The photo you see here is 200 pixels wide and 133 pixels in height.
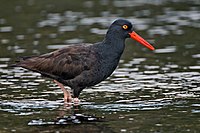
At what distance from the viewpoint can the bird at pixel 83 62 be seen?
14259 mm

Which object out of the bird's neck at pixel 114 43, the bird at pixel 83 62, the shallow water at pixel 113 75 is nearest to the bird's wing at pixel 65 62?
the bird at pixel 83 62

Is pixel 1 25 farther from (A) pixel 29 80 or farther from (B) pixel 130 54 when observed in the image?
(A) pixel 29 80

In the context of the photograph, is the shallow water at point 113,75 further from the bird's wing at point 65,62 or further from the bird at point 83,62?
the bird's wing at point 65,62

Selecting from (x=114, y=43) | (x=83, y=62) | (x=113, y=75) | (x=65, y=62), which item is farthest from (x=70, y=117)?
(x=113, y=75)

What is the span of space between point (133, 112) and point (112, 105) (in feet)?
2.63

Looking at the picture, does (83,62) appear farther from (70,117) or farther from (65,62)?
(70,117)

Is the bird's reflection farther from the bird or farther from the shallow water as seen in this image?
the bird

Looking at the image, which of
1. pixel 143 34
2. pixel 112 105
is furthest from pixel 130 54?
pixel 112 105

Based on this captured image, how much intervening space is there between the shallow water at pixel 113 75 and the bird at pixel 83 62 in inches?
19.8

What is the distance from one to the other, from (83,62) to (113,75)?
341 cm

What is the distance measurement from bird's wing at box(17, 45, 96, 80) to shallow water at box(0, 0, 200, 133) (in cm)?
66

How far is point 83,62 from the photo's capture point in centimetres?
1431

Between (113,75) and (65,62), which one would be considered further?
(113,75)

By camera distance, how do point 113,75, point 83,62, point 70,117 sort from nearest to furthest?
point 70,117, point 83,62, point 113,75
